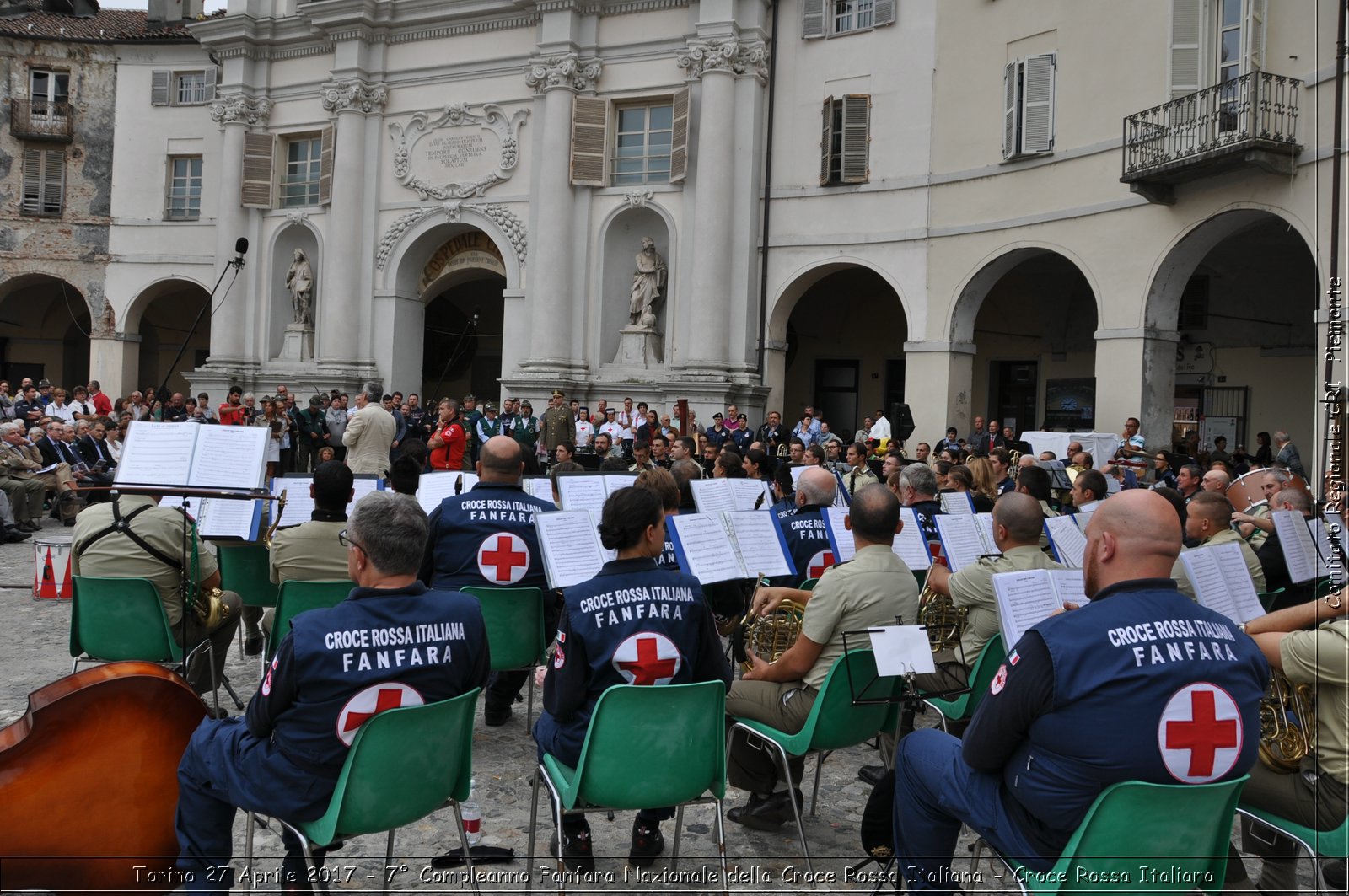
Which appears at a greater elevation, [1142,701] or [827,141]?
[827,141]

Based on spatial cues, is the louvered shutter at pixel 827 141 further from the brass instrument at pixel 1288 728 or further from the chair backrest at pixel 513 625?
the brass instrument at pixel 1288 728

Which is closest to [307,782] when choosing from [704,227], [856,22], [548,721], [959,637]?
[548,721]

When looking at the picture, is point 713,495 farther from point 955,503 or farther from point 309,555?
point 309,555

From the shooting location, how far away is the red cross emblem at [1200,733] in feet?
8.95

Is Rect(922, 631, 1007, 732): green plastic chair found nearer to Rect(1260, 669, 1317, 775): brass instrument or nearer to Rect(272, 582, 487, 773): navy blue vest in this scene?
Rect(1260, 669, 1317, 775): brass instrument

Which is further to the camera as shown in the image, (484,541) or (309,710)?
(484,541)

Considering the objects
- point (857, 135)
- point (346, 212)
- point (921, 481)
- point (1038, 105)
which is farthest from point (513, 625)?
point (346, 212)

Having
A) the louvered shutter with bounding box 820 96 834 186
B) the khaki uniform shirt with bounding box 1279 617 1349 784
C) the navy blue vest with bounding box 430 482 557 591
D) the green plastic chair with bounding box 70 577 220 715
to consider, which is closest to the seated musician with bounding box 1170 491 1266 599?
the khaki uniform shirt with bounding box 1279 617 1349 784

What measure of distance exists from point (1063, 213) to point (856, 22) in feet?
19.9

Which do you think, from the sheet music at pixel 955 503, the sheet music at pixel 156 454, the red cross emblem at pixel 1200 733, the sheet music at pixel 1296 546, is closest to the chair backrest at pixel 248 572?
the sheet music at pixel 156 454

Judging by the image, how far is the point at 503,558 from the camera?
18.0 feet

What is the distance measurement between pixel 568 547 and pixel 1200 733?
301 cm

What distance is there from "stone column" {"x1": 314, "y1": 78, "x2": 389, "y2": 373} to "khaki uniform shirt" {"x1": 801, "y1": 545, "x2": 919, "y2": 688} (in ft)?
67.0

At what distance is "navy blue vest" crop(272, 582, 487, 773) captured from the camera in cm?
313
